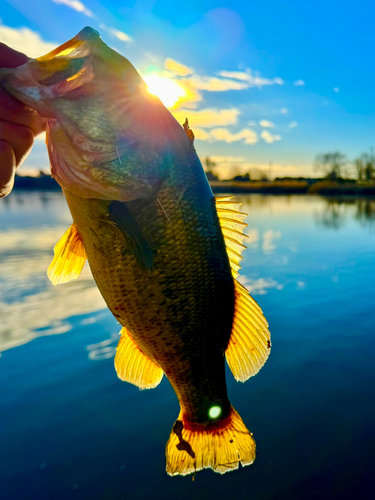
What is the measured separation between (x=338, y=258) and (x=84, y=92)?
1078 centimetres

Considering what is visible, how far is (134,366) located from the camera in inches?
85.9

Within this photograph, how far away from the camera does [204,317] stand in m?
1.88

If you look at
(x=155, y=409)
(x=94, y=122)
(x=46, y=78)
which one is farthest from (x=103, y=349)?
(x=46, y=78)

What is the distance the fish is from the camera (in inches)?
62.9

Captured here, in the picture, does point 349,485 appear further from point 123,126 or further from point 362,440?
point 123,126

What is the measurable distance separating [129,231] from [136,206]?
0.14 metres

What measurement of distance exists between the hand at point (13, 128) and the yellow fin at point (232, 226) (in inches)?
44.6

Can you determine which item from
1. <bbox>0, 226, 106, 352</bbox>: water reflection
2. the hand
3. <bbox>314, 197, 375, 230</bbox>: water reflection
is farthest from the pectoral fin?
<bbox>314, 197, 375, 230</bbox>: water reflection

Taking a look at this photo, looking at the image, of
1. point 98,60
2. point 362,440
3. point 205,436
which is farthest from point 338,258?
point 98,60

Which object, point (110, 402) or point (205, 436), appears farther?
point (110, 402)

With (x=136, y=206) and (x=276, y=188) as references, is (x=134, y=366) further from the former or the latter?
(x=276, y=188)

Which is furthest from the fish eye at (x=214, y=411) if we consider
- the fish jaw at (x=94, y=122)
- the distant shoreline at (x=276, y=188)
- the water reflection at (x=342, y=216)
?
the distant shoreline at (x=276, y=188)

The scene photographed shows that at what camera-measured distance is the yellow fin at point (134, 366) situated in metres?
2.16

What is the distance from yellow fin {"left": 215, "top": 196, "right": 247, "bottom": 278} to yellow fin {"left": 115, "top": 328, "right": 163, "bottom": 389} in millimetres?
817
